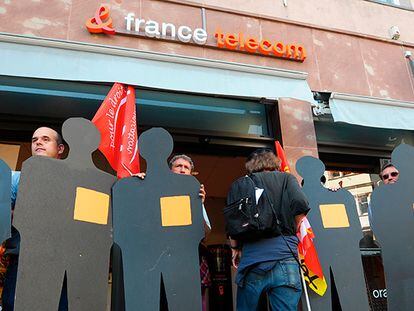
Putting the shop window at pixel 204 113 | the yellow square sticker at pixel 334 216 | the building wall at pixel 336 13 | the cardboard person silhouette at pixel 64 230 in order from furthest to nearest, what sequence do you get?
1. the building wall at pixel 336 13
2. the shop window at pixel 204 113
3. the yellow square sticker at pixel 334 216
4. the cardboard person silhouette at pixel 64 230

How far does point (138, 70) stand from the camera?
3557mm

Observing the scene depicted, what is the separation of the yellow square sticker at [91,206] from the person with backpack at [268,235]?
0.78 m

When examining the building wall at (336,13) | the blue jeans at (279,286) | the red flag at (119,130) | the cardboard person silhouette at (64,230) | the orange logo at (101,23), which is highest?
the building wall at (336,13)

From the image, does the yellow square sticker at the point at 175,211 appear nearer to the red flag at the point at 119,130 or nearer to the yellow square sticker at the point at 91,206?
the yellow square sticker at the point at 91,206

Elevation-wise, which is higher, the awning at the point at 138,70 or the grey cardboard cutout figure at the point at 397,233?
the awning at the point at 138,70

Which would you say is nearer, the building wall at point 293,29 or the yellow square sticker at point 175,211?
the yellow square sticker at point 175,211

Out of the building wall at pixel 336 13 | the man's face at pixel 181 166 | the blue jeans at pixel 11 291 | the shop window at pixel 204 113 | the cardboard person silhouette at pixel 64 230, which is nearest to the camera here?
the cardboard person silhouette at pixel 64 230

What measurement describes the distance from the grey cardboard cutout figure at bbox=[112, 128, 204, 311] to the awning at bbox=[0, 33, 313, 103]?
107cm

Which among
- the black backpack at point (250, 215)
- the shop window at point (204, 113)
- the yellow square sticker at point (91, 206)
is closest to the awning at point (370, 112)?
the shop window at point (204, 113)

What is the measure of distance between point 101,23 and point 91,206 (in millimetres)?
2417

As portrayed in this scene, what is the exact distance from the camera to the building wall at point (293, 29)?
398cm

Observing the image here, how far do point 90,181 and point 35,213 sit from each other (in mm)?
372

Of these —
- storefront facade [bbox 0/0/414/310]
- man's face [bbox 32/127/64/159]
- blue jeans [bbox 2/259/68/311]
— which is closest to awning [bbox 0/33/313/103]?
storefront facade [bbox 0/0/414/310]

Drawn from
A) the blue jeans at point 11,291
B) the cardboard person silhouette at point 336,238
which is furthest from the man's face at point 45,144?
the cardboard person silhouette at point 336,238
